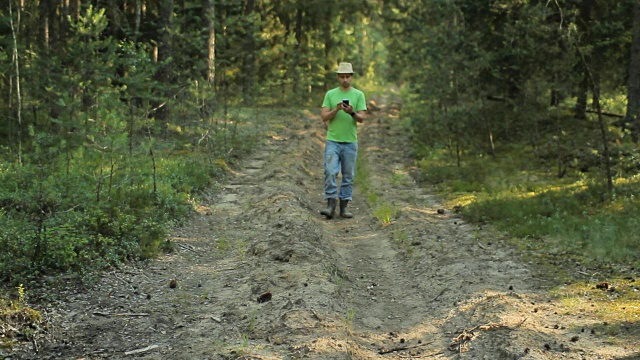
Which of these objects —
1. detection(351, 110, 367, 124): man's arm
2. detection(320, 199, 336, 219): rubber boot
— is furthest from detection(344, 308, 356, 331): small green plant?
detection(351, 110, 367, 124): man's arm

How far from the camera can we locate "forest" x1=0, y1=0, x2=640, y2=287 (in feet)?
26.1

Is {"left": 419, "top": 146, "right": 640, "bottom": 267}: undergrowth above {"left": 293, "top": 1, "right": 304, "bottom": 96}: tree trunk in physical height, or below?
below

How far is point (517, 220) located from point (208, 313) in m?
5.81

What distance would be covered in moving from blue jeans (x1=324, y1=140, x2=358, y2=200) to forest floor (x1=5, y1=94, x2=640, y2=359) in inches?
19.8

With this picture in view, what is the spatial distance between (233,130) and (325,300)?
1305 centimetres

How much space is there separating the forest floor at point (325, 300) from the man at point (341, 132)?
21.2 inches

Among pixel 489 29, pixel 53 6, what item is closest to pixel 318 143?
pixel 489 29

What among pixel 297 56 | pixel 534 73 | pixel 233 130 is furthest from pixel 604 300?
pixel 297 56

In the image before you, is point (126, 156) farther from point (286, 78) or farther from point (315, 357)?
point (286, 78)

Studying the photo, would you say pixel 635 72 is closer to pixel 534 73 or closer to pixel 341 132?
pixel 534 73

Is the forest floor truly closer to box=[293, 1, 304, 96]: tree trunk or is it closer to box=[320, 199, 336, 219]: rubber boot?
box=[320, 199, 336, 219]: rubber boot

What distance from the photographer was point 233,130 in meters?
18.4

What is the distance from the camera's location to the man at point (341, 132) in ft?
32.8

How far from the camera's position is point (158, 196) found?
951cm
